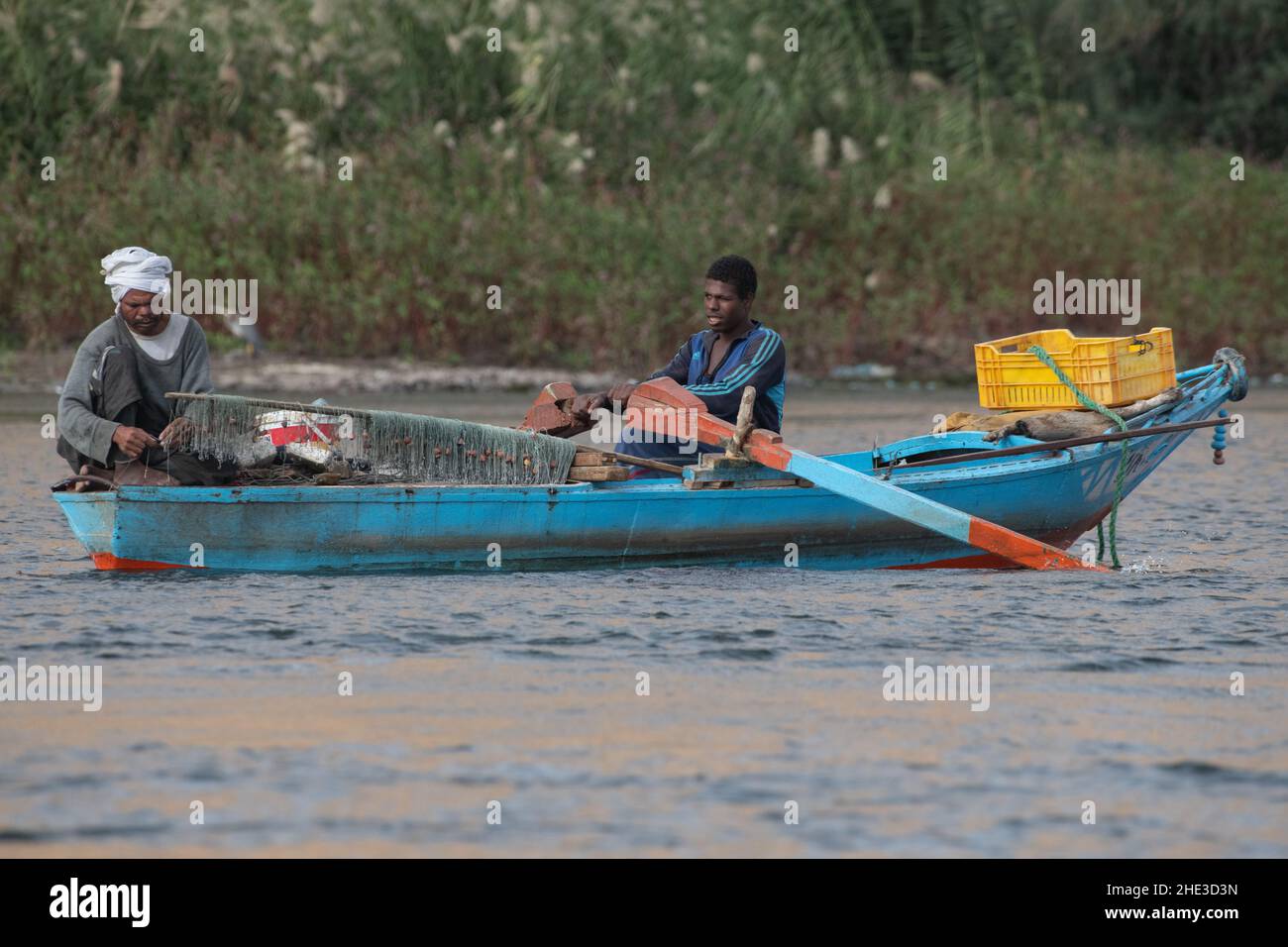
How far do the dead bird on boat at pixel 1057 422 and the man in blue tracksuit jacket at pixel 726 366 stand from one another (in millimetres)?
1173

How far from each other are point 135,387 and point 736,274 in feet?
9.29

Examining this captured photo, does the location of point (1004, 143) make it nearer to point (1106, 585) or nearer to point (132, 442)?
point (1106, 585)

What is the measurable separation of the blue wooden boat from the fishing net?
205mm

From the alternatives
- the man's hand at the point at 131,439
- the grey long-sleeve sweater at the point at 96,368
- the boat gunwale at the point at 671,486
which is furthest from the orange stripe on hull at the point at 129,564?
the man's hand at the point at 131,439

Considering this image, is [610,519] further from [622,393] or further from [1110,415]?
[1110,415]

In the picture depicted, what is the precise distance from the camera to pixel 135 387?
28.2ft

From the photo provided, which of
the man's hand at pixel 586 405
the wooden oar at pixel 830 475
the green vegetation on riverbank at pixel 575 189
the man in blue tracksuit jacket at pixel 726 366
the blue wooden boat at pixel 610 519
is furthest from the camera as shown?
the green vegetation on riverbank at pixel 575 189

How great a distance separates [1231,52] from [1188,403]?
2030 cm

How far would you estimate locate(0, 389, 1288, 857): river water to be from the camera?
5.29m

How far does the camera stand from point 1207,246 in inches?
881

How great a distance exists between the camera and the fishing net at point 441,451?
29.9 feet

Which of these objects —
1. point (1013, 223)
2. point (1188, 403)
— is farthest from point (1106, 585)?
point (1013, 223)

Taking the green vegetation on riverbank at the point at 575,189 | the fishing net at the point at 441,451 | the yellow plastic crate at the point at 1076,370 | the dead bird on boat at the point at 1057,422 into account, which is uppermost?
the green vegetation on riverbank at the point at 575,189

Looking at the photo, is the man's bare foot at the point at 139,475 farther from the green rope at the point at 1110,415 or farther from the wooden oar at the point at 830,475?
the green rope at the point at 1110,415
